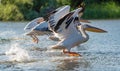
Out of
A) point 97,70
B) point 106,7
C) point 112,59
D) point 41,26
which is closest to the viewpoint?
point 97,70

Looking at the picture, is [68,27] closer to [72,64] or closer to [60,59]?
[60,59]

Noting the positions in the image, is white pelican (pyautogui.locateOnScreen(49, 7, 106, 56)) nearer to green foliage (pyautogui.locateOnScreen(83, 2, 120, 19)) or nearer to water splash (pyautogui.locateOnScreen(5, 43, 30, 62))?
water splash (pyautogui.locateOnScreen(5, 43, 30, 62))

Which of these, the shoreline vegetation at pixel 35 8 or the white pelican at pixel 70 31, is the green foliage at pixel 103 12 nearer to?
the shoreline vegetation at pixel 35 8

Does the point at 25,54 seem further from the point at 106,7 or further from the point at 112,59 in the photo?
the point at 106,7

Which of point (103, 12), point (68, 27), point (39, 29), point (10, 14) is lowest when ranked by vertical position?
point (103, 12)

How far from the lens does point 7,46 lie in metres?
20.5

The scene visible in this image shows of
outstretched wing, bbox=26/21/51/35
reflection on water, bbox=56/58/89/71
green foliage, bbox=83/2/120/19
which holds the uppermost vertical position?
outstretched wing, bbox=26/21/51/35

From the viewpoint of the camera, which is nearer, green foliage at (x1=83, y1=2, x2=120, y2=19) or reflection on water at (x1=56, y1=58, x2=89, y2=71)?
reflection on water at (x1=56, y1=58, x2=89, y2=71)

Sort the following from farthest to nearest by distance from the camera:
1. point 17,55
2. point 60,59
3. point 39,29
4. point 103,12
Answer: point 103,12, point 39,29, point 17,55, point 60,59

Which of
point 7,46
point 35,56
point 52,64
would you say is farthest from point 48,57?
point 7,46

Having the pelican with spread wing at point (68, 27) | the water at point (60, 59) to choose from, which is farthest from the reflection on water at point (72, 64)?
the pelican with spread wing at point (68, 27)

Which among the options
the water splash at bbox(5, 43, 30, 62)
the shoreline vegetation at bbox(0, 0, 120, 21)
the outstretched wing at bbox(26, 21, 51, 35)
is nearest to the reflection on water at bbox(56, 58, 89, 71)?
the water splash at bbox(5, 43, 30, 62)

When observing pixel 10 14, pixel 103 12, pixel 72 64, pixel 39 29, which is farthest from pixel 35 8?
pixel 72 64

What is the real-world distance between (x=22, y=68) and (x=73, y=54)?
2131 millimetres
